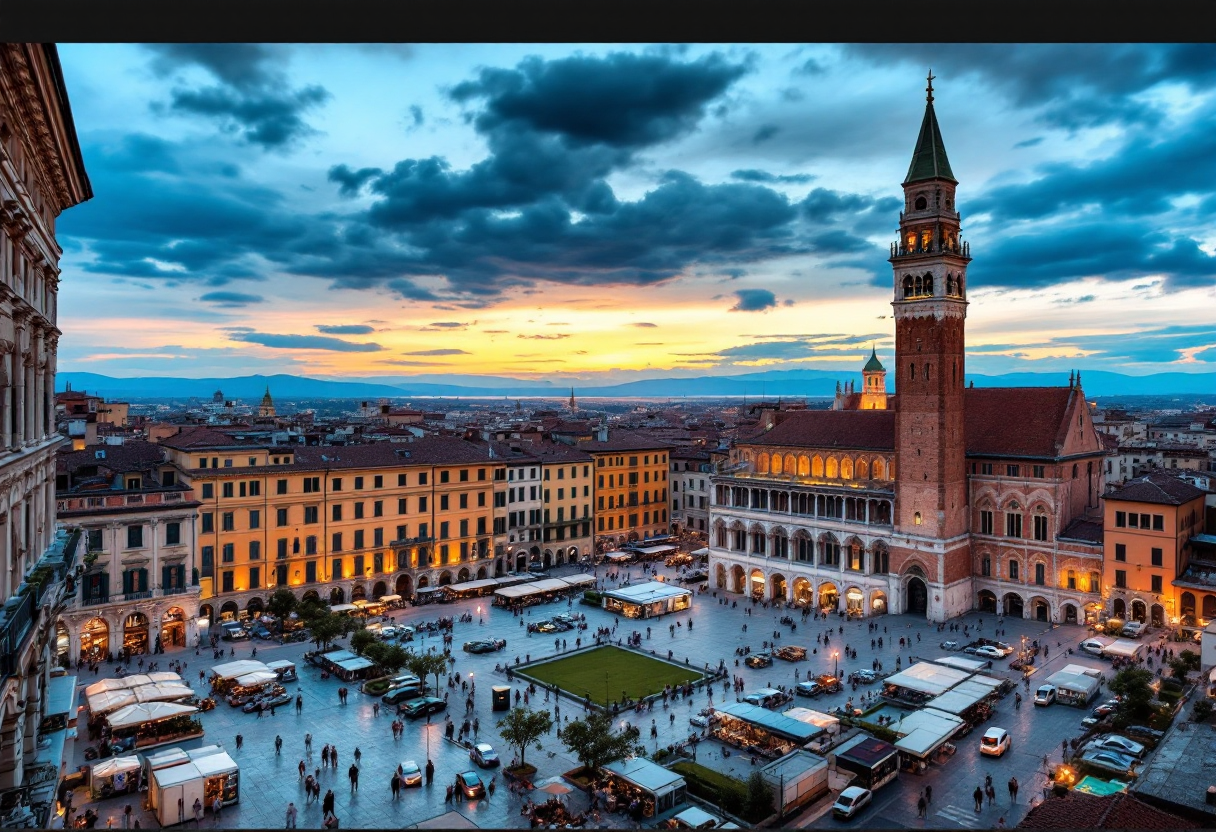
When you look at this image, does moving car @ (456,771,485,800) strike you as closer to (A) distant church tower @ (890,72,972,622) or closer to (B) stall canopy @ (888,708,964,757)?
(B) stall canopy @ (888,708,964,757)

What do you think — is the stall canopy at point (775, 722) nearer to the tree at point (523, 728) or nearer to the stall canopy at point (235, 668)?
the tree at point (523, 728)

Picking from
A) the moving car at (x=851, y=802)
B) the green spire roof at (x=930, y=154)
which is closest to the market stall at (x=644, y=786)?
the moving car at (x=851, y=802)

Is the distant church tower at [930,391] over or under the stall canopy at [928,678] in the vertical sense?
over

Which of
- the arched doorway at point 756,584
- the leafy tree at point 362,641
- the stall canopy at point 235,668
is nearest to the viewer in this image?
the stall canopy at point 235,668

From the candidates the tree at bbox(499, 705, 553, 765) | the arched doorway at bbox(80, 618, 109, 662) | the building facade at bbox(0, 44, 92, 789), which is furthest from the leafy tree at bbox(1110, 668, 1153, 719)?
the arched doorway at bbox(80, 618, 109, 662)

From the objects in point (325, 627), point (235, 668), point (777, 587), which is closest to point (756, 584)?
point (777, 587)
